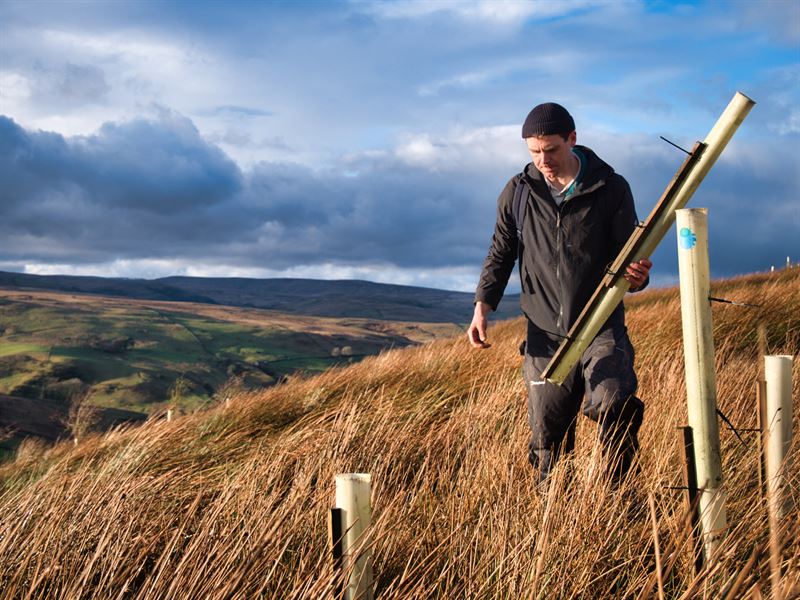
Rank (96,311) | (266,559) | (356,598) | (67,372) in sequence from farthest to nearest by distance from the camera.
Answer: (96,311) → (67,372) → (266,559) → (356,598)

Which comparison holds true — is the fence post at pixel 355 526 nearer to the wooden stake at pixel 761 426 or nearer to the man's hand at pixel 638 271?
the man's hand at pixel 638 271

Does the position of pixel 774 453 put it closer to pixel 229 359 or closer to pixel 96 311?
pixel 229 359

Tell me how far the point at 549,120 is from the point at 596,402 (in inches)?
51.2

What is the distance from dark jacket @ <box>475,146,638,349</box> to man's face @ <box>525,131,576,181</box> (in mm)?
92

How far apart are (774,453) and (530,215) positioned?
1.53 meters

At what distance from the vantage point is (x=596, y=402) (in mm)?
3400

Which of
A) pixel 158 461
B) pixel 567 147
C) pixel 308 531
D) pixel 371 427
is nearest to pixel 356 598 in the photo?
pixel 308 531

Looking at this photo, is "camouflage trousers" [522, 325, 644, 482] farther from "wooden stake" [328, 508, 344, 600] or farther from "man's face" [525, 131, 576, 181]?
"wooden stake" [328, 508, 344, 600]

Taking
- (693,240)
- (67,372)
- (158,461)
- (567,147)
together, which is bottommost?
(67,372)

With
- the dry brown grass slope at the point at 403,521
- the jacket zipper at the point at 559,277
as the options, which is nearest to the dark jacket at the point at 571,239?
the jacket zipper at the point at 559,277

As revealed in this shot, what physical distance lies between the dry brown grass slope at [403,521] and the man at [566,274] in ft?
0.73

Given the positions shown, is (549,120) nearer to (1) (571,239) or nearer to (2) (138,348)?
(1) (571,239)

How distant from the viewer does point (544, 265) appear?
3.63 meters

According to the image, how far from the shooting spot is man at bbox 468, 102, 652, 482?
3373 millimetres
